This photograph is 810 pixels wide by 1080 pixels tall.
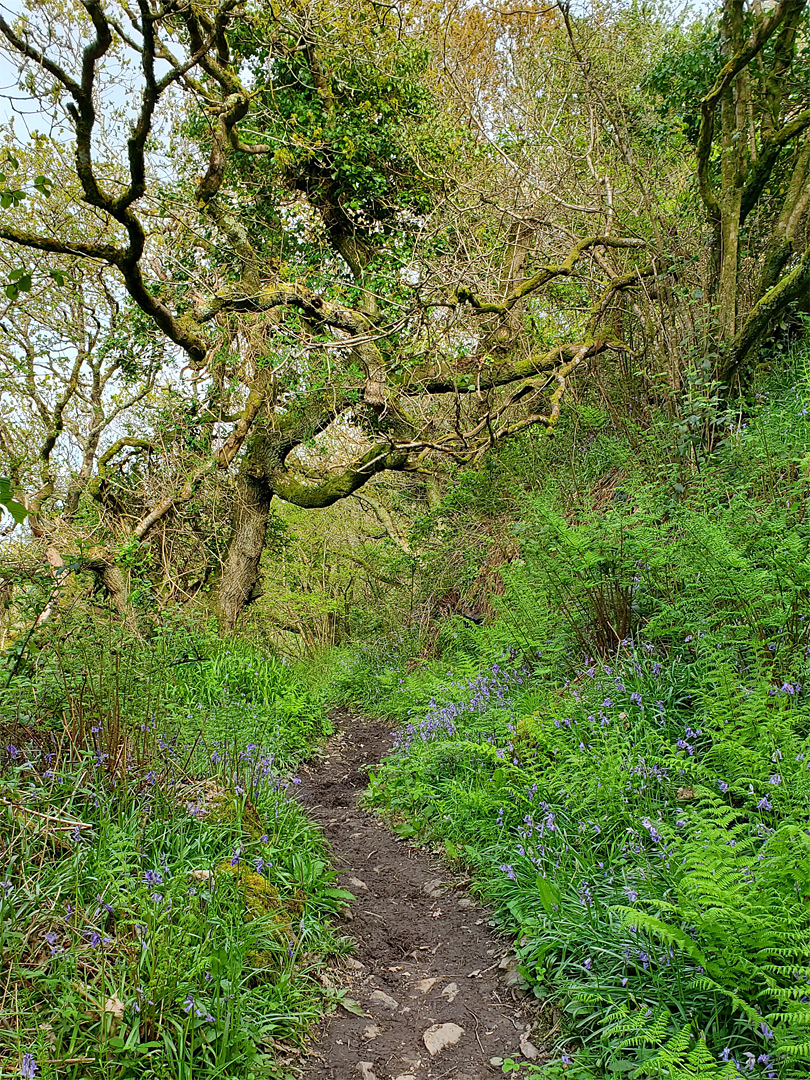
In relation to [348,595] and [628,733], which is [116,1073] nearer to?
[628,733]

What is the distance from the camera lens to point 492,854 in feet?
12.7

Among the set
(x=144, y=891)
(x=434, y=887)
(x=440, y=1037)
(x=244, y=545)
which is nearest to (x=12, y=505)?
(x=144, y=891)

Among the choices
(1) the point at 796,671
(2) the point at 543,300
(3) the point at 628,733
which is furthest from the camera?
(2) the point at 543,300

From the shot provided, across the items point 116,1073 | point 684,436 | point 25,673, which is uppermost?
point 684,436

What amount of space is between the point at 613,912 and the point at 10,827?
2.68 m

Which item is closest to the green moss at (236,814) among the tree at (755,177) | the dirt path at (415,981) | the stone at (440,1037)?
the dirt path at (415,981)

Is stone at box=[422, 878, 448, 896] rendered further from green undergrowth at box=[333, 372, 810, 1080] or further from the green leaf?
the green leaf

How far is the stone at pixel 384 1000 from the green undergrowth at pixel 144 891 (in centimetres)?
22

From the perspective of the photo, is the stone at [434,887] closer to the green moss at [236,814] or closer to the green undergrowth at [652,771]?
the green undergrowth at [652,771]

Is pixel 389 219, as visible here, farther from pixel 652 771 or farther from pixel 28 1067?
pixel 28 1067

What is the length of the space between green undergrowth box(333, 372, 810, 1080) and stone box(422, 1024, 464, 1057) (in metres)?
0.36

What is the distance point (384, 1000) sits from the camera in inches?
125

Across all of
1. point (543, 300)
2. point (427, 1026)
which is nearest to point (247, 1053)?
point (427, 1026)

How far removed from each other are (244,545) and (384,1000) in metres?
7.98
